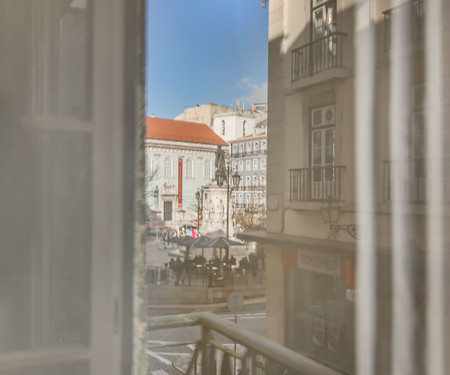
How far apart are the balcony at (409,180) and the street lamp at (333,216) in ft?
0.33

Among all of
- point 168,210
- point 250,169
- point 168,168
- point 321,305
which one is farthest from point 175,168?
point 321,305

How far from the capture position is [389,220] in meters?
1.04

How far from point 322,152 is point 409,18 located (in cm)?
31

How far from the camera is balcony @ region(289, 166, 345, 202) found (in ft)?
3.66

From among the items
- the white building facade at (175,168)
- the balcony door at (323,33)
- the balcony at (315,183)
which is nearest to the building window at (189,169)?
the white building facade at (175,168)

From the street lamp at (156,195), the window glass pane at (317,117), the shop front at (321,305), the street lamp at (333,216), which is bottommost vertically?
the shop front at (321,305)

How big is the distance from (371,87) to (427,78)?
123mm

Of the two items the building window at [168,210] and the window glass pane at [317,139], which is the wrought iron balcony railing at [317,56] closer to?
the window glass pane at [317,139]

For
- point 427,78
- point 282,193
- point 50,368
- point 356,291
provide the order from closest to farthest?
point 427,78, point 356,291, point 282,193, point 50,368

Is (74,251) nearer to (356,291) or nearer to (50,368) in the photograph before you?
(50,368)

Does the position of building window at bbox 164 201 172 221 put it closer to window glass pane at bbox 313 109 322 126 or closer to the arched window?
the arched window

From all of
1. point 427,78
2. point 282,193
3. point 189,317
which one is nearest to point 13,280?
point 189,317

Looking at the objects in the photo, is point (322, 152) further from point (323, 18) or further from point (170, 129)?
point (170, 129)

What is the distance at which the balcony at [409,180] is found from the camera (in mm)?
981
